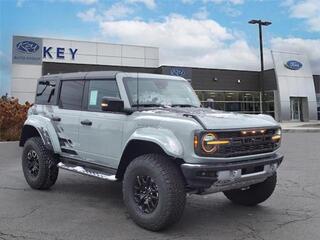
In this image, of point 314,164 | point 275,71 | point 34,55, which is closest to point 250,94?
point 275,71

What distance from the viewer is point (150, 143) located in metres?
5.82

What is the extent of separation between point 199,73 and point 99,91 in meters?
35.8

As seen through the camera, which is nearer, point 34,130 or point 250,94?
point 34,130

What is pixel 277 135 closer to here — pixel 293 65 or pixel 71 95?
pixel 71 95

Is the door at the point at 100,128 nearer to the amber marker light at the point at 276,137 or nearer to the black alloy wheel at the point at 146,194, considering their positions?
the black alloy wheel at the point at 146,194

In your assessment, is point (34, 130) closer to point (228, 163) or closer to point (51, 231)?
point (51, 231)

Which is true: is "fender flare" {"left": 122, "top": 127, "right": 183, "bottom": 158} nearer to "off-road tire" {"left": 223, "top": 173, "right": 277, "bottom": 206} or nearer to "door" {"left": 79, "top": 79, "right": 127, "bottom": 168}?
"door" {"left": 79, "top": 79, "right": 127, "bottom": 168}

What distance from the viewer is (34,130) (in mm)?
8312

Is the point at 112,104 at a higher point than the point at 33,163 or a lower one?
higher

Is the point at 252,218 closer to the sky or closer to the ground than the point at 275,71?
closer to the ground

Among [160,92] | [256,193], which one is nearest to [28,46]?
[160,92]

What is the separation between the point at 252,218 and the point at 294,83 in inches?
1560

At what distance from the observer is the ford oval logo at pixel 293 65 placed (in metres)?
43.5

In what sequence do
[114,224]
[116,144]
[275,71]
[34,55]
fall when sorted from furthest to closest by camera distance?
[275,71], [34,55], [116,144], [114,224]
